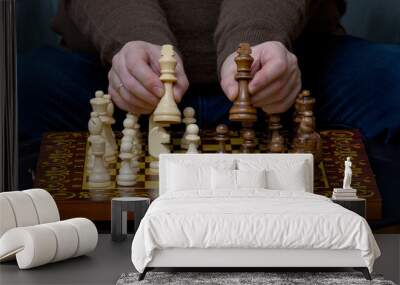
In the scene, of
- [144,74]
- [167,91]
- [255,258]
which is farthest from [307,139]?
[255,258]

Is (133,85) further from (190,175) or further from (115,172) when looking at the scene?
(190,175)

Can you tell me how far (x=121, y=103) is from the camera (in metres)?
4.65

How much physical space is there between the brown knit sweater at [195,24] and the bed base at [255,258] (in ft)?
5.46

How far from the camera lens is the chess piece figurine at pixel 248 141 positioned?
176 inches

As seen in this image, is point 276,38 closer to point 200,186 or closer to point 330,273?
point 200,186

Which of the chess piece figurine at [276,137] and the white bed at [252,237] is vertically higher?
the chess piece figurine at [276,137]

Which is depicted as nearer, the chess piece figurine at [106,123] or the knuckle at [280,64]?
the knuckle at [280,64]

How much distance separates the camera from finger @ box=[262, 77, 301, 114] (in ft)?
15.0

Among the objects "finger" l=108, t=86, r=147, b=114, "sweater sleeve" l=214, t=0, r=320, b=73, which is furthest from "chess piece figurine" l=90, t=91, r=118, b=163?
"sweater sleeve" l=214, t=0, r=320, b=73

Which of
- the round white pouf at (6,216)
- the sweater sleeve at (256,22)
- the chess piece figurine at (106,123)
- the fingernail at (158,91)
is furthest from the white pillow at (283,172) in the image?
the round white pouf at (6,216)

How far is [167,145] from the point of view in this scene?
4.62 m

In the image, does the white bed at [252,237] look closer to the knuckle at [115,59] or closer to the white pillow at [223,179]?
the white pillow at [223,179]

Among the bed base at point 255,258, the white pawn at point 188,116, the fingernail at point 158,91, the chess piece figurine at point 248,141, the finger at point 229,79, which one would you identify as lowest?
the bed base at point 255,258

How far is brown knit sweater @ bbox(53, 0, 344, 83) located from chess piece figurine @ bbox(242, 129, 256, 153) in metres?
0.44
